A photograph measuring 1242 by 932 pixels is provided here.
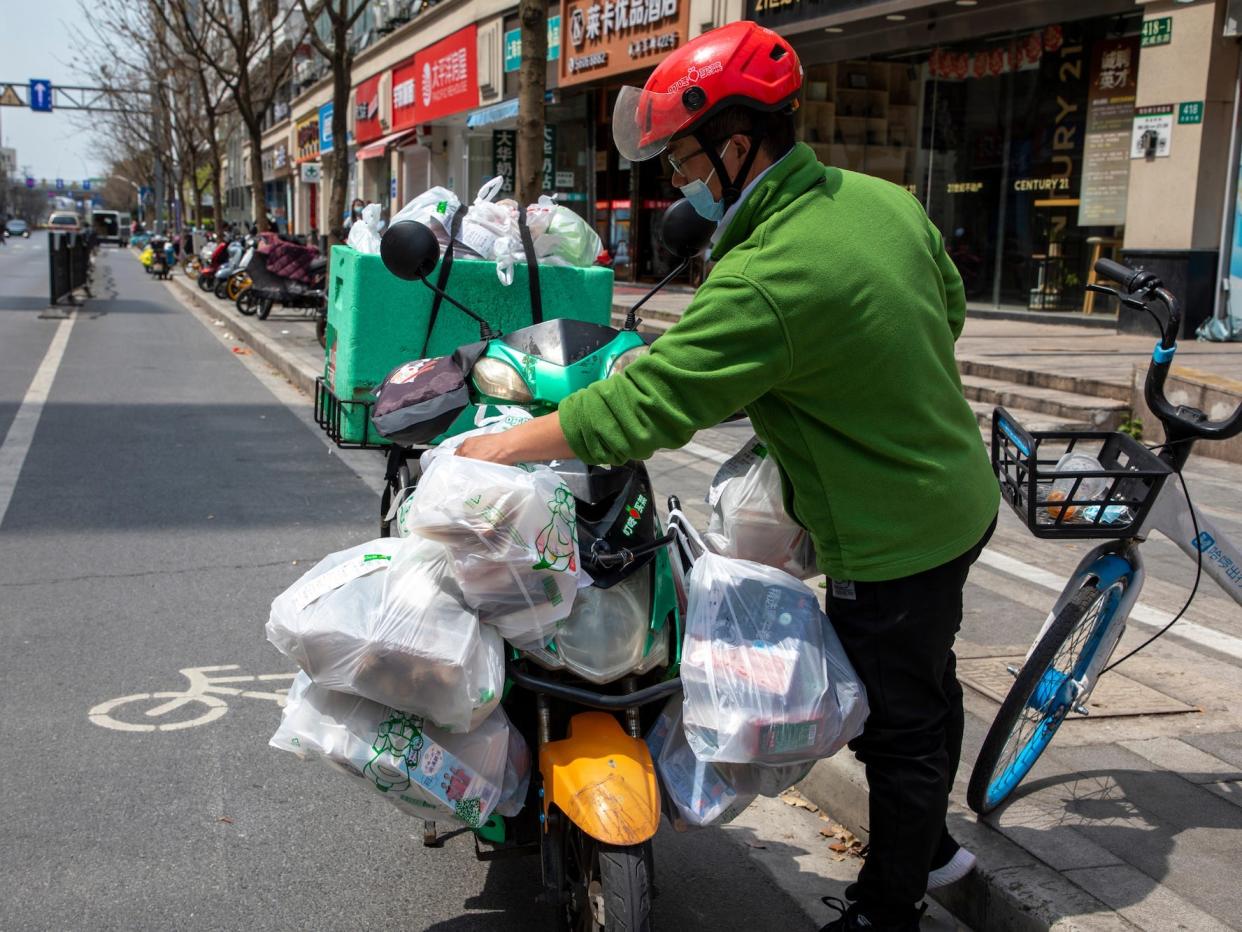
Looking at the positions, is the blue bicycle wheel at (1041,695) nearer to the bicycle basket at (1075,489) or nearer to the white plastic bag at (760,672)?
the bicycle basket at (1075,489)

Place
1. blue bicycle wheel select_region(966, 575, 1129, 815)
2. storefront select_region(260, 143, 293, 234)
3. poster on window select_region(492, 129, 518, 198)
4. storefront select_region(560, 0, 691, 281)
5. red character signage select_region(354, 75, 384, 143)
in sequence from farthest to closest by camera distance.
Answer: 1. storefront select_region(260, 143, 293, 234)
2. red character signage select_region(354, 75, 384, 143)
3. poster on window select_region(492, 129, 518, 198)
4. storefront select_region(560, 0, 691, 281)
5. blue bicycle wheel select_region(966, 575, 1129, 815)

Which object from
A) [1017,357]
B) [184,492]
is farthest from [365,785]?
[1017,357]

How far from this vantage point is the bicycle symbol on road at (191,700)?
421cm

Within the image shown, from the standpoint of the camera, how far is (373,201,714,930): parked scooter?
2.45 m

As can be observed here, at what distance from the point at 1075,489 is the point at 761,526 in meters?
0.80

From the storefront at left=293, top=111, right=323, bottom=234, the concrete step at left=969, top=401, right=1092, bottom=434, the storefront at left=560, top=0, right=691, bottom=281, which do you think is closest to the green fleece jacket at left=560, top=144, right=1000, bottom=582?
the concrete step at left=969, top=401, right=1092, bottom=434

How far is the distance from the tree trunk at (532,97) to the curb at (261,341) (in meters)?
2.15

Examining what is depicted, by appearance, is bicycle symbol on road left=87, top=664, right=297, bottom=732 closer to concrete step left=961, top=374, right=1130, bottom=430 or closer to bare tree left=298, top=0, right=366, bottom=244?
concrete step left=961, top=374, right=1130, bottom=430

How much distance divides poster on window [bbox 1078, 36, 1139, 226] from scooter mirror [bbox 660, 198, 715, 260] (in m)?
12.7

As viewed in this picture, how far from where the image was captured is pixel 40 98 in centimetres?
5425

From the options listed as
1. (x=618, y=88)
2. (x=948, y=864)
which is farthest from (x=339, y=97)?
(x=948, y=864)

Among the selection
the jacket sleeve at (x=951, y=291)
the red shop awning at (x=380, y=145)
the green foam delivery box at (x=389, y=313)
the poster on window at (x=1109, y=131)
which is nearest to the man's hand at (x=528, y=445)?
the jacket sleeve at (x=951, y=291)

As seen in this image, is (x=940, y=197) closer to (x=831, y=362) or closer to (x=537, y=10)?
(x=537, y=10)

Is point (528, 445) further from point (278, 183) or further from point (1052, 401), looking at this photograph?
point (278, 183)
